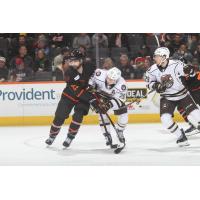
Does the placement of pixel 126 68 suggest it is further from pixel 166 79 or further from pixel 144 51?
pixel 166 79

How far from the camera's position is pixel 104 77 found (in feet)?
18.6

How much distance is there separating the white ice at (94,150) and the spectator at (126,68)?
0.82 m

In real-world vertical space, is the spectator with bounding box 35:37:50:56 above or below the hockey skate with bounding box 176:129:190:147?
above

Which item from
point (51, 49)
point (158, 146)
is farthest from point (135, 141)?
point (51, 49)

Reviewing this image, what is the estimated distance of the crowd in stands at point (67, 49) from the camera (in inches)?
296

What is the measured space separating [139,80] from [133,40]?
0.56 meters

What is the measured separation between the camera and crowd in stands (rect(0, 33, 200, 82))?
7.52m

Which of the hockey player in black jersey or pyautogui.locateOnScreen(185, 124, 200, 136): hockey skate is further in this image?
pyautogui.locateOnScreen(185, 124, 200, 136): hockey skate

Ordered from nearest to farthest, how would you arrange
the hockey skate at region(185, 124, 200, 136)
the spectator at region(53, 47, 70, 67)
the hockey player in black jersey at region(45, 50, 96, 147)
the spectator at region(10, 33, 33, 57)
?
1. the hockey player in black jersey at region(45, 50, 96, 147)
2. the hockey skate at region(185, 124, 200, 136)
3. the spectator at region(53, 47, 70, 67)
4. the spectator at region(10, 33, 33, 57)

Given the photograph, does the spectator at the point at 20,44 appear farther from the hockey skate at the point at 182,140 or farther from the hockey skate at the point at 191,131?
the hockey skate at the point at 182,140

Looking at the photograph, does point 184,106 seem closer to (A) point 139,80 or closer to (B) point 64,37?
(A) point 139,80

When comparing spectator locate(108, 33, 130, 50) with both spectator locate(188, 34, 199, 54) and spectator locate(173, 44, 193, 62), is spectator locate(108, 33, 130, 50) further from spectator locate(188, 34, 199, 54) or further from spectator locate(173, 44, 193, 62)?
spectator locate(188, 34, 199, 54)

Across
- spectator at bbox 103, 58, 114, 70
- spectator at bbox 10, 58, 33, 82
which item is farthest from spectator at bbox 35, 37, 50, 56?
spectator at bbox 103, 58, 114, 70

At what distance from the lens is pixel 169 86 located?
5820 millimetres
